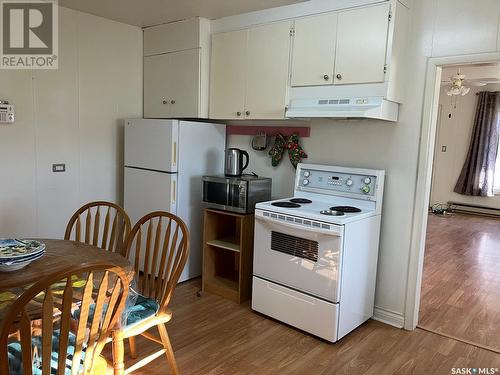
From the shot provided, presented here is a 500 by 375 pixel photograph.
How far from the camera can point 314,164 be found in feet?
10.7

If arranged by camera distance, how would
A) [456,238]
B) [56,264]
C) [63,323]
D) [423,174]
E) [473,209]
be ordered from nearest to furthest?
[63,323] → [56,264] → [423,174] → [456,238] → [473,209]

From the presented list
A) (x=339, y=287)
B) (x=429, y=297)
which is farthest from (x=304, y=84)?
(x=429, y=297)

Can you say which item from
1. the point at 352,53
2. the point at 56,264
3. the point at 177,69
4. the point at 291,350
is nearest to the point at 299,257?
the point at 291,350

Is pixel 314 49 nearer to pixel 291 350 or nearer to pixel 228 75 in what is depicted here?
pixel 228 75

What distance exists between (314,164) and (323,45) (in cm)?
88

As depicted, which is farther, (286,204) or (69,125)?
(69,125)

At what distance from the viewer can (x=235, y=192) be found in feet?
10.7

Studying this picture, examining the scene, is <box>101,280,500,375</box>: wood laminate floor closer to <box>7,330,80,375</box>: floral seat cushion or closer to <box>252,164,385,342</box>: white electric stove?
<box>252,164,385,342</box>: white electric stove

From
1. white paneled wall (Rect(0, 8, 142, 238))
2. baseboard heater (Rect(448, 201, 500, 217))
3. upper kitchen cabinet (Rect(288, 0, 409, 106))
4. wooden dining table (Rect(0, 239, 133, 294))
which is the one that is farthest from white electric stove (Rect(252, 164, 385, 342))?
baseboard heater (Rect(448, 201, 500, 217))

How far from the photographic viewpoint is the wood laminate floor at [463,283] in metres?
2.99

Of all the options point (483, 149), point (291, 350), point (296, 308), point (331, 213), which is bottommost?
point (291, 350)

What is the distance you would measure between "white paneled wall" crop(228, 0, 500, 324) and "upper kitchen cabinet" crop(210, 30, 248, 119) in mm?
184

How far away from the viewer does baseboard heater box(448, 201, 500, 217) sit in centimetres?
728

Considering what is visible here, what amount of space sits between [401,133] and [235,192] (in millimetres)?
1283
